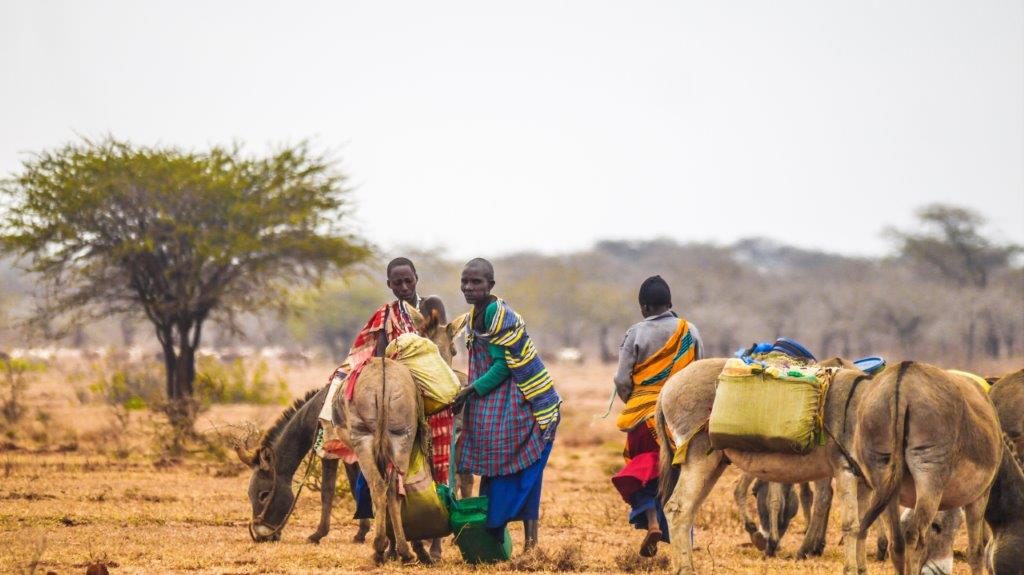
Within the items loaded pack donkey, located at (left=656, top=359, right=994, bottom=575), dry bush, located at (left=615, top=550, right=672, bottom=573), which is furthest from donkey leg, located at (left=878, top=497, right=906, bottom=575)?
dry bush, located at (left=615, top=550, right=672, bottom=573)

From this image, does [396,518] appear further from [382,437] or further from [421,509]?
[382,437]

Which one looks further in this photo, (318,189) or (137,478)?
(318,189)

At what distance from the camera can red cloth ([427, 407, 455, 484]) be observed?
9.46 metres

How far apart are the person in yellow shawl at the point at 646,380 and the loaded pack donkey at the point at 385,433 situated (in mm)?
1448

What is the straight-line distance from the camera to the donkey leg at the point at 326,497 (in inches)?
413

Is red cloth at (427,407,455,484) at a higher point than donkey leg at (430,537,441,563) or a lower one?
higher

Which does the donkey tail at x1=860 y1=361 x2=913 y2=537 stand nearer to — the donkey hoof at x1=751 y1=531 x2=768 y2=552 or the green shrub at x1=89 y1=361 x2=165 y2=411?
the donkey hoof at x1=751 y1=531 x2=768 y2=552

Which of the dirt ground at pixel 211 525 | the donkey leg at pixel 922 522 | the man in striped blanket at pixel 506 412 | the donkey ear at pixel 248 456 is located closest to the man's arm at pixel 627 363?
the man in striped blanket at pixel 506 412

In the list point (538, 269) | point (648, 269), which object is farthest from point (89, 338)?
point (648, 269)

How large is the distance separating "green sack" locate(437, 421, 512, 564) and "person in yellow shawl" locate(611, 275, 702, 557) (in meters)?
0.92

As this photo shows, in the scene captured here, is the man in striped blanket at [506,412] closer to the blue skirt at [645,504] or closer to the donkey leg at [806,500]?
the blue skirt at [645,504]

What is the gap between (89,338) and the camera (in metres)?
77.9

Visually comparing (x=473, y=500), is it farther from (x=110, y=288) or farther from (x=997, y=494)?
(x=110, y=288)

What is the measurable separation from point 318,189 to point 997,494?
60.3 feet
